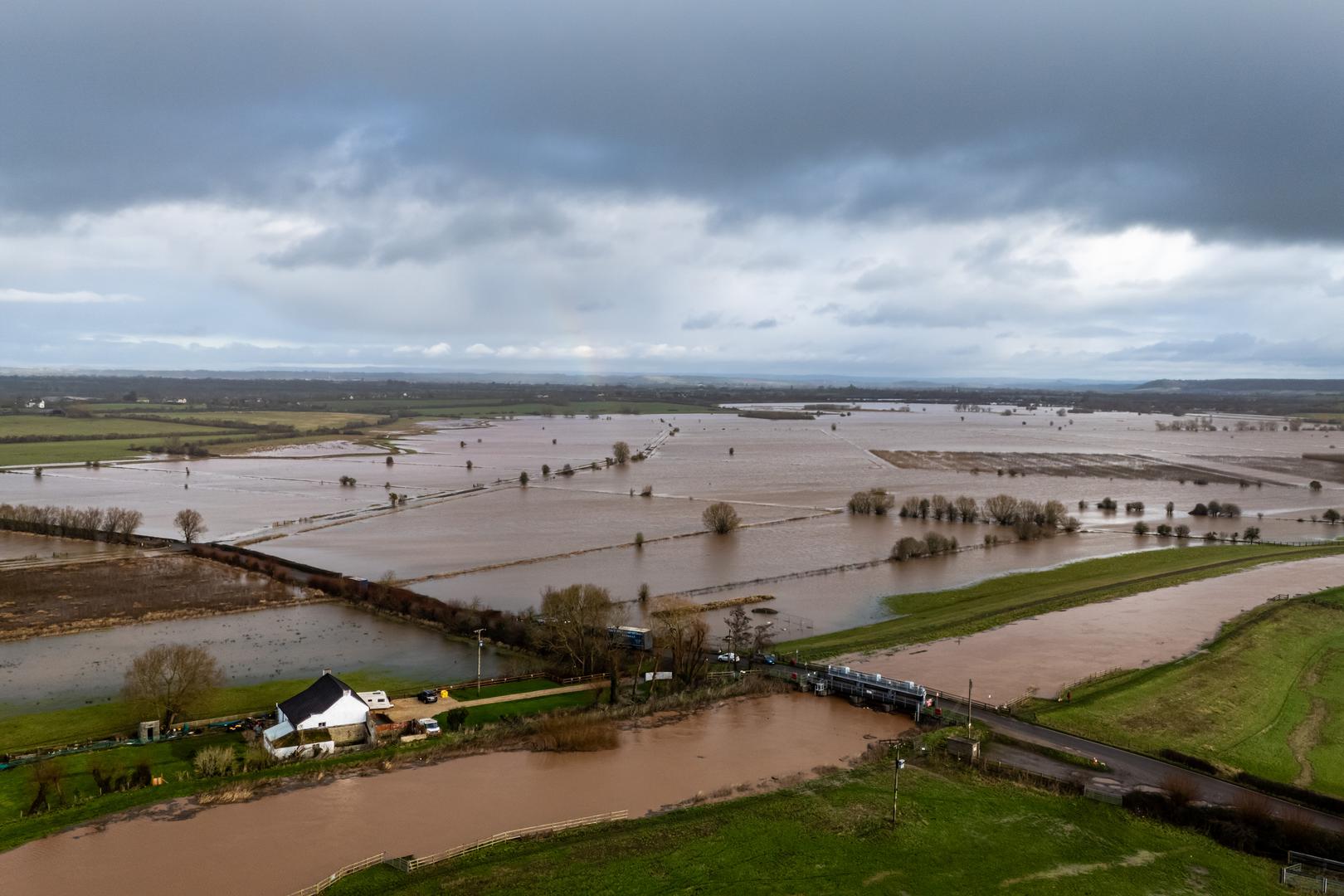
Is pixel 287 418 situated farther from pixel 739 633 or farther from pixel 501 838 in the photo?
pixel 501 838

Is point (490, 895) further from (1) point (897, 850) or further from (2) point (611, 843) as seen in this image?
(1) point (897, 850)

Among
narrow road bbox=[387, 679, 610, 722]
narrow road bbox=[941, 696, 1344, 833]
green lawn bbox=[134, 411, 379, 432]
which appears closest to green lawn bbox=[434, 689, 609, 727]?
narrow road bbox=[387, 679, 610, 722]

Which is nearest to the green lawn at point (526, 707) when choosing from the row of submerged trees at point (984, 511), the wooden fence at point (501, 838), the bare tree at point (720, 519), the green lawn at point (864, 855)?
the wooden fence at point (501, 838)

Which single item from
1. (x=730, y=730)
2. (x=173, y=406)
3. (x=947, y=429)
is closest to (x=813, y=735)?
(x=730, y=730)

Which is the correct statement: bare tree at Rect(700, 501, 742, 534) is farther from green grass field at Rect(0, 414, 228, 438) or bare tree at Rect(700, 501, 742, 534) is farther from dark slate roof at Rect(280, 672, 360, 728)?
green grass field at Rect(0, 414, 228, 438)

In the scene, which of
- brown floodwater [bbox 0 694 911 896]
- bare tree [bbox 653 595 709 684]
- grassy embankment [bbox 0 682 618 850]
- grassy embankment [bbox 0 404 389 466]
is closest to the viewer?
brown floodwater [bbox 0 694 911 896]

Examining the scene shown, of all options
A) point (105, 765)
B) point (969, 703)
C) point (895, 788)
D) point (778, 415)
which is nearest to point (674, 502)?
point (969, 703)
